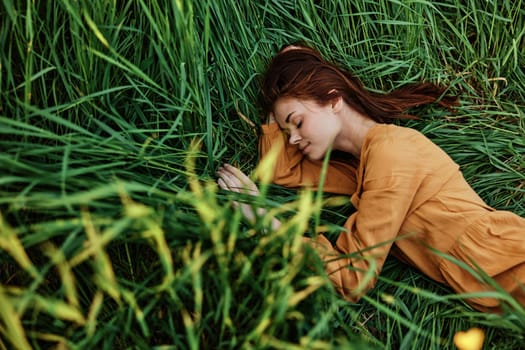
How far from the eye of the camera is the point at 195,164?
1633 millimetres

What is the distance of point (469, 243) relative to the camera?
60.5 inches

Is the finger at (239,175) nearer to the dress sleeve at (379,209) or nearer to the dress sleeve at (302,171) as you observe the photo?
the dress sleeve at (302,171)

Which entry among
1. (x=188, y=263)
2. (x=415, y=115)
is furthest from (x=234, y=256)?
(x=415, y=115)

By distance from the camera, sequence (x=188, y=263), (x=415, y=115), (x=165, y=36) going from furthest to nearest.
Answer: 1. (x=415, y=115)
2. (x=165, y=36)
3. (x=188, y=263)

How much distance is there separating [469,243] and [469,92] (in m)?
0.76

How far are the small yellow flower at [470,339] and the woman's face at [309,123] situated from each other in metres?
0.71

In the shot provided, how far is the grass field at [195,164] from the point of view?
1062mm

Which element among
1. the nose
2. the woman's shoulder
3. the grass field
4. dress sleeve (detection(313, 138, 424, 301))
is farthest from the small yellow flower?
the nose

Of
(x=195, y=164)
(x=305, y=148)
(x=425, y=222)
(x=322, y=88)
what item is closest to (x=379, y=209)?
(x=425, y=222)

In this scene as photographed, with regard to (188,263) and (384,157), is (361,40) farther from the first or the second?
(188,263)

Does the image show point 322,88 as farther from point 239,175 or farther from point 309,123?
point 239,175

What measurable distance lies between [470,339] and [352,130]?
760mm

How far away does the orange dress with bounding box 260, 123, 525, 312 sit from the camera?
148 cm

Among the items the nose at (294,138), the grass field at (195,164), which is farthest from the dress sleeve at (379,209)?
the nose at (294,138)
